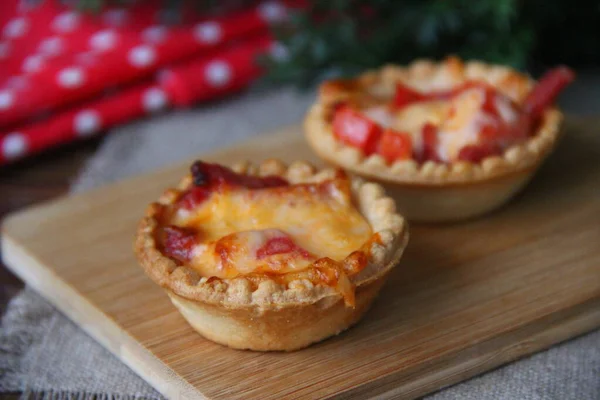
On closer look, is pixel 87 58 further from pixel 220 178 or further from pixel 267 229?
pixel 267 229

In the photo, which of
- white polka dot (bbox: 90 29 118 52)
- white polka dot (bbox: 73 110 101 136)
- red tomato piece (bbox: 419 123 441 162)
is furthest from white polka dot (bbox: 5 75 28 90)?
red tomato piece (bbox: 419 123 441 162)

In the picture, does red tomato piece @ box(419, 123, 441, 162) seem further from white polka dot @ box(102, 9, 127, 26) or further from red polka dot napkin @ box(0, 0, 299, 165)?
white polka dot @ box(102, 9, 127, 26)

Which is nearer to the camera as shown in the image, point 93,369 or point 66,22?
point 93,369

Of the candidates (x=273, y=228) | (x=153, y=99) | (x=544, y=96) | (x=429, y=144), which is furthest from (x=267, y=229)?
(x=153, y=99)

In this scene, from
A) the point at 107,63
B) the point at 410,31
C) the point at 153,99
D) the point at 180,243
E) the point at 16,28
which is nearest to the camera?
the point at 180,243

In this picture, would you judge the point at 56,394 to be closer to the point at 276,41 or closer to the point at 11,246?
the point at 11,246

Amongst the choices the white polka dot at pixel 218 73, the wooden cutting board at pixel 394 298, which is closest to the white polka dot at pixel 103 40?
the white polka dot at pixel 218 73
